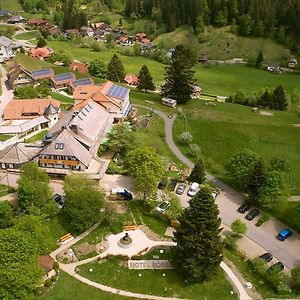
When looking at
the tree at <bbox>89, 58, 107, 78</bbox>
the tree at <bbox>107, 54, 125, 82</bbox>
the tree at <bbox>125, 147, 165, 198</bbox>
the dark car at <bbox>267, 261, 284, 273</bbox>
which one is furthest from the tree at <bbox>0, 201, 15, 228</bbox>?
the tree at <bbox>89, 58, 107, 78</bbox>

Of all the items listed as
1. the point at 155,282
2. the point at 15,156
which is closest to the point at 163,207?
the point at 155,282

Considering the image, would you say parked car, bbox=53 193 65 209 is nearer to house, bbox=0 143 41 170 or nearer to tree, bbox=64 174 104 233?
tree, bbox=64 174 104 233

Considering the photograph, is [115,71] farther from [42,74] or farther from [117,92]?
[117,92]

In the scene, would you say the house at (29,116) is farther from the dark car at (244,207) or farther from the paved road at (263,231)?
the dark car at (244,207)

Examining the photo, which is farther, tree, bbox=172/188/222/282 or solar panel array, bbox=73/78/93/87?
solar panel array, bbox=73/78/93/87

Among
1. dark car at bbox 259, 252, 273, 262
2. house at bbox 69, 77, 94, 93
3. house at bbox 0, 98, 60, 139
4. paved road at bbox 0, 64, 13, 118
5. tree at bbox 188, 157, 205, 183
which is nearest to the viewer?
dark car at bbox 259, 252, 273, 262

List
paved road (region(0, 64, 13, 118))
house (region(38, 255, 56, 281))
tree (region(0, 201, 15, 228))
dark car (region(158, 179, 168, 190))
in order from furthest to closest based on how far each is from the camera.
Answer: paved road (region(0, 64, 13, 118)) < dark car (region(158, 179, 168, 190)) < tree (region(0, 201, 15, 228)) < house (region(38, 255, 56, 281))
